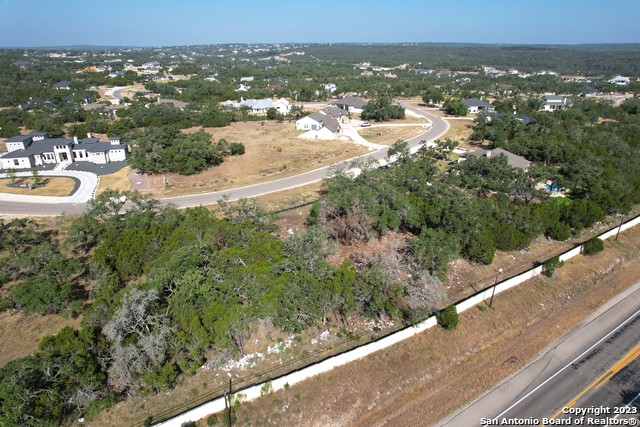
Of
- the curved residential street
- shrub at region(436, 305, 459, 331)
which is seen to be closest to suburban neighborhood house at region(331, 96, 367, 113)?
the curved residential street

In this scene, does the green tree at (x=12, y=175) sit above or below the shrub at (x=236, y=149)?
below

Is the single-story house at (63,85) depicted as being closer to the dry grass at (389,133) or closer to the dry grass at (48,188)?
the dry grass at (48,188)

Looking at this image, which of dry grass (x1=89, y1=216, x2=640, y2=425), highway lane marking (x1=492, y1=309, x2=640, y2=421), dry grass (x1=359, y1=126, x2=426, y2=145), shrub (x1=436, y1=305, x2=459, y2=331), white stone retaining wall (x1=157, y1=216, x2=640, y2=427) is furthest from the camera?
dry grass (x1=359, y1=126, x2=426, y2=145)

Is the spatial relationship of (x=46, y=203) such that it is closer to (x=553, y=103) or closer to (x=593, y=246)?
(x=593, y=246)

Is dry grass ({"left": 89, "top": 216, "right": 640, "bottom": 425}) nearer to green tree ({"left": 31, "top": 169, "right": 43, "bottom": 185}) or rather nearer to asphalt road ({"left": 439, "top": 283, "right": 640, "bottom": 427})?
asphalt road ({"left": 439, "top": 283, "right": 640, "bottom": 427})

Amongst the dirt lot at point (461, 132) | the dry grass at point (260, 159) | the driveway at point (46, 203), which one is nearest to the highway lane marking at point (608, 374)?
the dry grass at point (260, 159)

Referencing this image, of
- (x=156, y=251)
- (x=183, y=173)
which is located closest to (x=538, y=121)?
(x=183, y=173)
